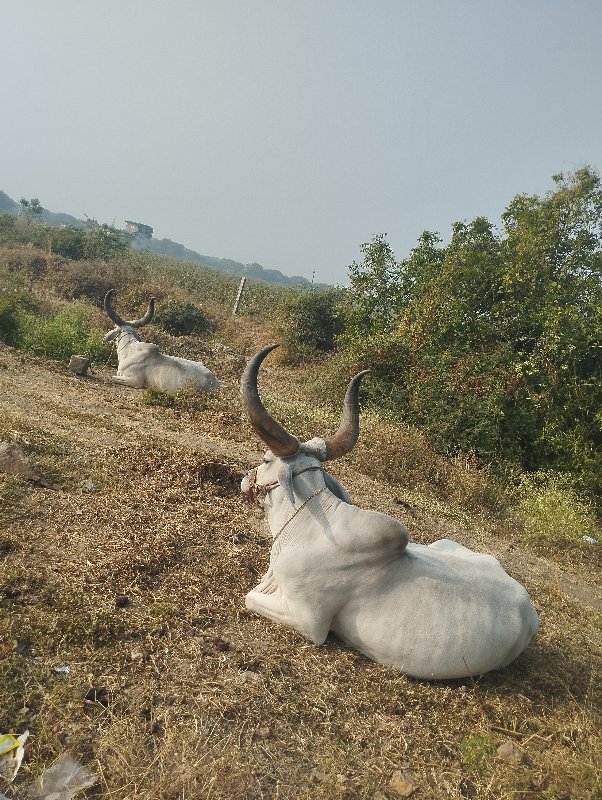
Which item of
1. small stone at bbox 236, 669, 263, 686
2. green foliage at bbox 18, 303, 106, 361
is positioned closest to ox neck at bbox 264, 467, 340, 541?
small stone at bbox 236, 669, 263, 686

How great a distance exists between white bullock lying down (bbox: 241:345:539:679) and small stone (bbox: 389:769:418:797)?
0.69 metres

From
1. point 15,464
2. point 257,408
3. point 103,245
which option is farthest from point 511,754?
point 103,245

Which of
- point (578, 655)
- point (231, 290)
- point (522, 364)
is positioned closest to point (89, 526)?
point (578, 655)

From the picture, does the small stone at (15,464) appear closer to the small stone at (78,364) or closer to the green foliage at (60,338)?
the small stone at (78,364)

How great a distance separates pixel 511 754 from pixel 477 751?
18 cm

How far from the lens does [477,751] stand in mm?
2799

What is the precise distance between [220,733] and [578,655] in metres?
2.77

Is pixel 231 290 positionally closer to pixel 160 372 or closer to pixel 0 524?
pixel 160 372

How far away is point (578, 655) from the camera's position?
4.16 metres

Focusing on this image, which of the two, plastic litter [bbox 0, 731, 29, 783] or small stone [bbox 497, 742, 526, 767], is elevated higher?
small stone [bbox 497, 742, 526, 767]

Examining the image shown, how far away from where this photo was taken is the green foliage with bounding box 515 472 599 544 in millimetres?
7266

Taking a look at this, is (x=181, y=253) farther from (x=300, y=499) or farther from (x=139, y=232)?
(x=300, y=499)

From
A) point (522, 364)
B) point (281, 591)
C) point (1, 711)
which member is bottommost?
point (1, 711)

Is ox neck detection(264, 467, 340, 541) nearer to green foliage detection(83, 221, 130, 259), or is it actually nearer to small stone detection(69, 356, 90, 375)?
small stone detection(69, 356, 90, 375)
